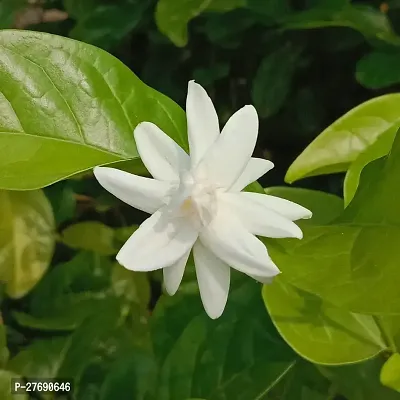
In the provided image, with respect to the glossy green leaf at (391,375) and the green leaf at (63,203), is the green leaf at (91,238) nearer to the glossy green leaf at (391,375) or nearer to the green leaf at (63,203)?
the green leaf at (63,203)

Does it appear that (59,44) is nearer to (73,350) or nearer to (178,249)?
(178,249)

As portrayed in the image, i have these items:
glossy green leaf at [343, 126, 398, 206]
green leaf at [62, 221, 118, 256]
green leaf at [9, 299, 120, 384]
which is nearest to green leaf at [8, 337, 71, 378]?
green leaf at [9, 299, 120, 384]

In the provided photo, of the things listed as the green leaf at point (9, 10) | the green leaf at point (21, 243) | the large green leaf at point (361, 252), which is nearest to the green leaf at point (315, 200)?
the large green leaf at point (361, 252)

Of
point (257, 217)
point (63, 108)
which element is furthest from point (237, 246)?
point (63, 108)

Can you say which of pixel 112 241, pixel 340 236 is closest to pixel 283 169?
pixel 112 241

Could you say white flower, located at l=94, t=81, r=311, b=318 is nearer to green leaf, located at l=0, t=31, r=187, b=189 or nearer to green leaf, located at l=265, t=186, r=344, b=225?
green leaf, located at l=0, t=31, r=187, b=189

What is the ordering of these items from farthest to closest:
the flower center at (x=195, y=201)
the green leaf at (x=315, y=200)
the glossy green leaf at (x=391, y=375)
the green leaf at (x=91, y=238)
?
the green leaf at (x=91, y=238) < the green leaf at (x=315, y=200) < the glossy green leaf at (x=391, y=375) < the flower center at (x=195, y=201)
